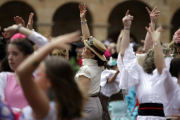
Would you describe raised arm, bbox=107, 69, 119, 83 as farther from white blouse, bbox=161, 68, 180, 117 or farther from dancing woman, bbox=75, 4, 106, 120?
white blouse, bbox=161, 68, 180, 117

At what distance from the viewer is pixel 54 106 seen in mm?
2348

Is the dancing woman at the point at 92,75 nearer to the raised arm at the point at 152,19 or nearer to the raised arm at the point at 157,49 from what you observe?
the raised arm at the point at 152,19

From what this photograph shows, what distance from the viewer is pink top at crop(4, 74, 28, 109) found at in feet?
9.58

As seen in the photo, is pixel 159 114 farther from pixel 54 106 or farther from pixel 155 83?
pixel 54 106

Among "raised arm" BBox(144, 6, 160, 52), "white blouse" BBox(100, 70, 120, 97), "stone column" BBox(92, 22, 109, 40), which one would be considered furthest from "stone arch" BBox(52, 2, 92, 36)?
"raised arm" BBox(144, 6, 160, 52)

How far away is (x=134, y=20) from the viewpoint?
71.8 ft

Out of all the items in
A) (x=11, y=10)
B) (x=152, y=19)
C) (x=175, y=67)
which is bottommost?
(x=175, y=67)

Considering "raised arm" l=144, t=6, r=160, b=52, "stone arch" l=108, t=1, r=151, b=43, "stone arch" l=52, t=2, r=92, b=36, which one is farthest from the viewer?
"stone arch" l=108, t=1, r=151, b=43

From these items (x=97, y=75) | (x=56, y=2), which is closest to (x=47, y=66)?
(x=97, y=75)

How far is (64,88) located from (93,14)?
53.7 feet

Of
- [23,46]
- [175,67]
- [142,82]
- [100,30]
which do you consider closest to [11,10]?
[100,30]

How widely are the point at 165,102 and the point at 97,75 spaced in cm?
110

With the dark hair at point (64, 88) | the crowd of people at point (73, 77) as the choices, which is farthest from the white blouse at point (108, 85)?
the dark hair at point (64, 88)

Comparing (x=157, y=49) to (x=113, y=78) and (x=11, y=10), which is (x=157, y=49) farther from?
(x=11, y=10)
